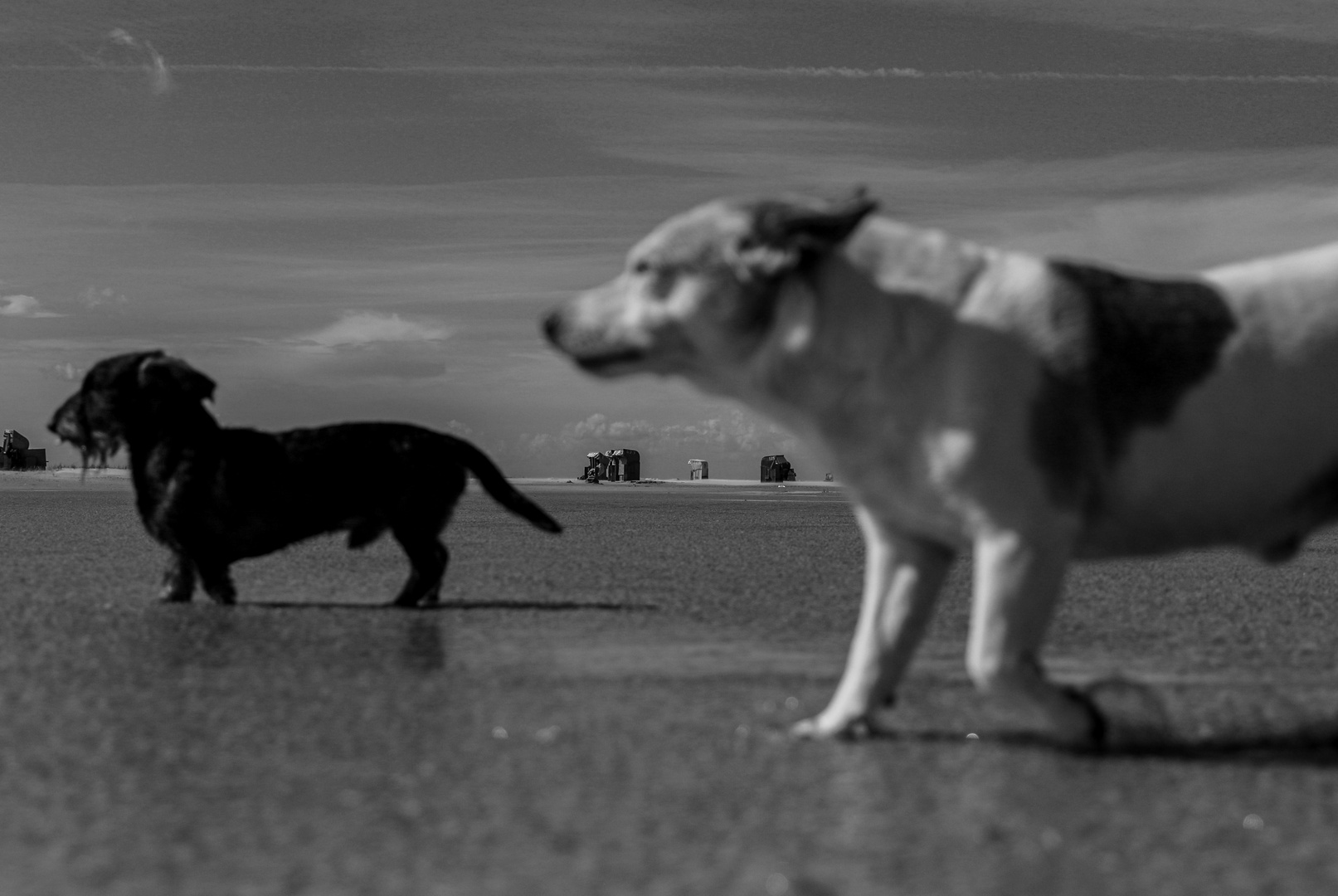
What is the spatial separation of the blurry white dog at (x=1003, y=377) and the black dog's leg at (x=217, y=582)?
5.01m

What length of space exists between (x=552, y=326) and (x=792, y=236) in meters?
0.86

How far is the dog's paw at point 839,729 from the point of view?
5637 millimetres

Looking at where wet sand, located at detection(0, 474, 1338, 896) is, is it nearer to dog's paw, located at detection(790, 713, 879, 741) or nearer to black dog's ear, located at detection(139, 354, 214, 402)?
dog's paw, located at detection(790, 713, 879, 741)

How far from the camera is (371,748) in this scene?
18.1ft

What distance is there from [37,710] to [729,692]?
2.54m

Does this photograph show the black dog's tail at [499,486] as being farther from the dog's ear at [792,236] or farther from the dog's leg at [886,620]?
the dog's ear at [792,236]

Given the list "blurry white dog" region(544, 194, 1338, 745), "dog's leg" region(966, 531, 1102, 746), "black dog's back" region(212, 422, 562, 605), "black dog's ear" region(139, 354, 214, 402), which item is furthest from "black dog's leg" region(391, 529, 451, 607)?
"dog's leg" region(966, 531, 1102, 746)

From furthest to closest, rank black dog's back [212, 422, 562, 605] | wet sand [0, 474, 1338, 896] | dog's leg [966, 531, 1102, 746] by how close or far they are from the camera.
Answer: black dog's back [212, 422, 562, 605]
dog's leg [966, 531, 1102, 746]
wet sand [0, 474, 1338, 896]

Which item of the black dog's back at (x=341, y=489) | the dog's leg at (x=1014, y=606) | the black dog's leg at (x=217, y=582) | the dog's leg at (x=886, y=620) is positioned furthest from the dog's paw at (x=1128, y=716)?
the black dog's leg at (x=217, y=582)

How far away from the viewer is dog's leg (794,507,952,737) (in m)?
5.60

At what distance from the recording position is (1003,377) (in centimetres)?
511

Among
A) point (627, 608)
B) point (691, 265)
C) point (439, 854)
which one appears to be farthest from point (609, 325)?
point (627, 608)

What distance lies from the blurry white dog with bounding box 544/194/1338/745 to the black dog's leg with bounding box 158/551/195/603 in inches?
206

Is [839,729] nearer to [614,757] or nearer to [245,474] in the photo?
[614,757]
